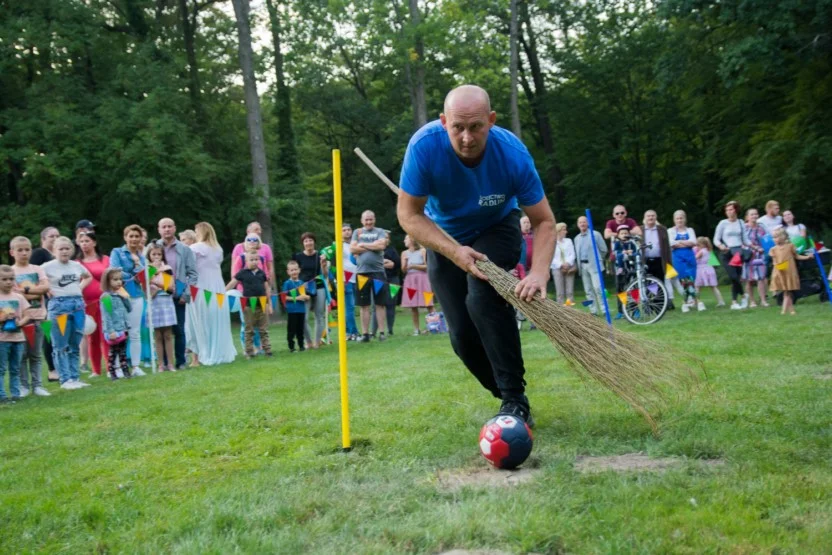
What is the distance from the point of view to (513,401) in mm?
4535

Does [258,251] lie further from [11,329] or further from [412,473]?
[412,473]

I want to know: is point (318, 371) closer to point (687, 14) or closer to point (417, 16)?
point (687, 14)

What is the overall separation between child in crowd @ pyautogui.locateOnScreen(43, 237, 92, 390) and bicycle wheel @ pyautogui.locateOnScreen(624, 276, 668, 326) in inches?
301

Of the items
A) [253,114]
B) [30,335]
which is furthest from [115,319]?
[253,114]

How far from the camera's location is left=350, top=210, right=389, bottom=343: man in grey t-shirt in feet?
42.8

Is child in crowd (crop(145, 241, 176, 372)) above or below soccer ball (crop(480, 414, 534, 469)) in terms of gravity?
above

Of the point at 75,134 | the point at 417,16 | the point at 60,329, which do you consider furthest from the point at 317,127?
the point at 60,329

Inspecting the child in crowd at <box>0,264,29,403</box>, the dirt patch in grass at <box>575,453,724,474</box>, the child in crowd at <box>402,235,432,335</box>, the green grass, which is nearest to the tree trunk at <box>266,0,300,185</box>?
the child in crowd at <box>402,235,432,335</box>

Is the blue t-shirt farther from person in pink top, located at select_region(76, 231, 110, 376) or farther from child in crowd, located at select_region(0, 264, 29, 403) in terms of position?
person in pink top, located at select_region(76, 231, 110, 376)

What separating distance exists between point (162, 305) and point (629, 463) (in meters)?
8.06

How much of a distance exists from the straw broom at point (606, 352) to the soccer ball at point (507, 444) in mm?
615

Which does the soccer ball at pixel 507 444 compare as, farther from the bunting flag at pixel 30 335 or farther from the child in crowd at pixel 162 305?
the child in crowd at pixel 162 305

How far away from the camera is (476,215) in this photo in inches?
185

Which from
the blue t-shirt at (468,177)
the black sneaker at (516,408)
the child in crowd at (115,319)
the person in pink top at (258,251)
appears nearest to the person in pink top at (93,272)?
the child in crowd at (115,319)
